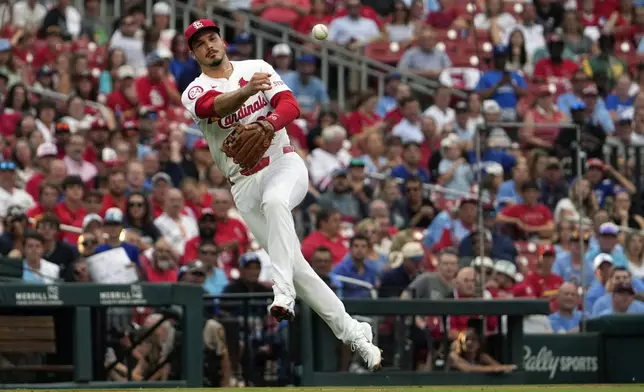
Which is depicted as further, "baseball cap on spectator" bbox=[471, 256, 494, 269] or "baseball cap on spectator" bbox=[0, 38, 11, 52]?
"baseball cap on spectator" bbox=[0, 38, 11, 52]

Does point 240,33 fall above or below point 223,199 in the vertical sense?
above

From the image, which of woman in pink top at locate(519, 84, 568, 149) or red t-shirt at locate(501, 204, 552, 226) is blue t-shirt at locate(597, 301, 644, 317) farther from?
woman in pink top at locate(519, 84, 568, 149)

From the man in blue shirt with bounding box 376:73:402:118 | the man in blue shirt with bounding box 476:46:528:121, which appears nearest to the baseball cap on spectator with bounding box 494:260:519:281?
the man in blue shirt with bounding box 476:46:528:121

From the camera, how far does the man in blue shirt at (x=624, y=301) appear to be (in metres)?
14.2

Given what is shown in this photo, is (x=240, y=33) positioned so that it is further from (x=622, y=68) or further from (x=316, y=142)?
(x=622, y=68)

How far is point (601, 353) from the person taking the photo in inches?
524

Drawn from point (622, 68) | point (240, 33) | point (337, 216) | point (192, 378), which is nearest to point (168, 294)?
point (192, 378)

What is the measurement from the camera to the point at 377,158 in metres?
17.8

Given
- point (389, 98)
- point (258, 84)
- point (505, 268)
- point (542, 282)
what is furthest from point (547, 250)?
point (258, 84)

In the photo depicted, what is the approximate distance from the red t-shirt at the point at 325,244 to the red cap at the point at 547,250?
6.73 ft

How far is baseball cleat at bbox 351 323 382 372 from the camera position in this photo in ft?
31.3

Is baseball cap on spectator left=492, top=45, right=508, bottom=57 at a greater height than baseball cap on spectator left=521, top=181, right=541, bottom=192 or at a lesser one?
greater

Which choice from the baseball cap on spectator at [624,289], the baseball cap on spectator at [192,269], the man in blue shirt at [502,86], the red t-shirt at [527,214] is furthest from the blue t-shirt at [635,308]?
the man in blue shirt at [502,86]

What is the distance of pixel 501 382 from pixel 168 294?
2811 millimetres
